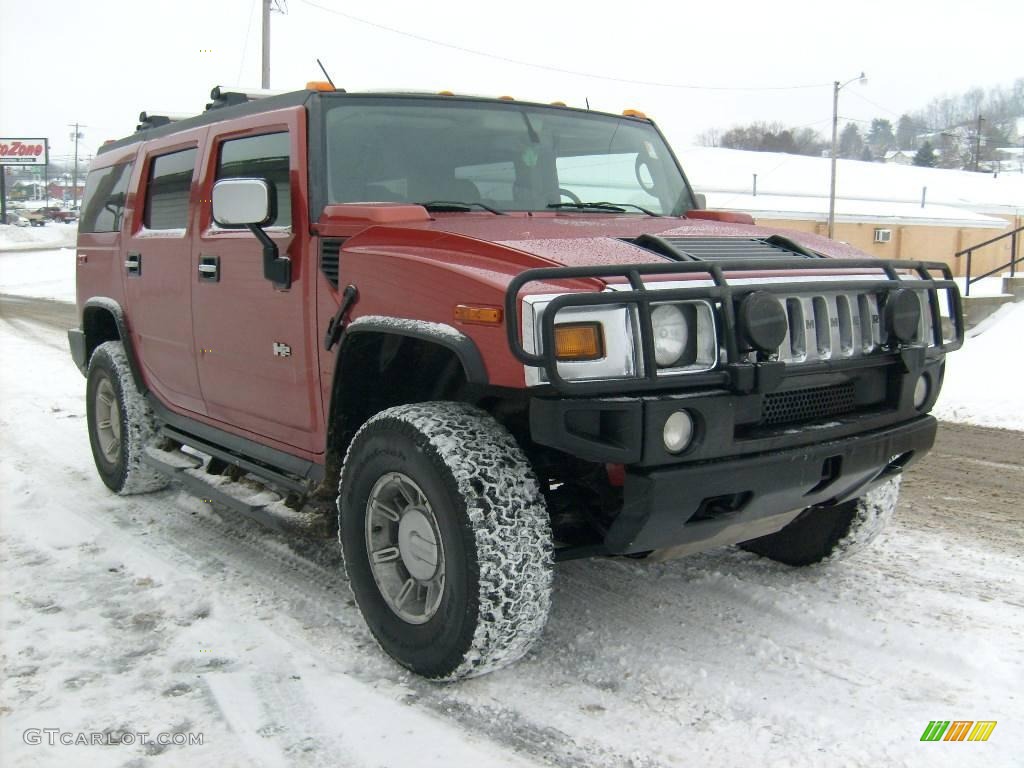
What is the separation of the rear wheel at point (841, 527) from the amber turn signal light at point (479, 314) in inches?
74.8

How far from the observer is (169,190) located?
5074 mm

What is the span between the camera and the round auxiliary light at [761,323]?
2.79 meters

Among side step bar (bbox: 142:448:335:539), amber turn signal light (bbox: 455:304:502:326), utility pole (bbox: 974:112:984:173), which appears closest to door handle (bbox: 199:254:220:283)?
side step bar (bbox: 142:448:335:539)

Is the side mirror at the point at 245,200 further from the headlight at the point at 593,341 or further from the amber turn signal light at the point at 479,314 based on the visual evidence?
the headlight at the point at 593,341

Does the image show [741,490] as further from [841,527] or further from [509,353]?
[841,527]

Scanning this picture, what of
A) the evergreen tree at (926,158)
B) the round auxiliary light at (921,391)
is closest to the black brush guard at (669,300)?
the round auxiliary light at (921,391)

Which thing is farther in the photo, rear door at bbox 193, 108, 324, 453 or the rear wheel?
the rear wheel

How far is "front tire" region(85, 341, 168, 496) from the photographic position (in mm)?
5391

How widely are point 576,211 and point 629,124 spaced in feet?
3.32

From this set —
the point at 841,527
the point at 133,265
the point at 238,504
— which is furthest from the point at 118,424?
the point at 841,527

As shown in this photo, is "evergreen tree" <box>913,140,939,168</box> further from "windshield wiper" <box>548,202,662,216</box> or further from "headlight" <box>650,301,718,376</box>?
"headlight" <box>650,301,718,376</box>

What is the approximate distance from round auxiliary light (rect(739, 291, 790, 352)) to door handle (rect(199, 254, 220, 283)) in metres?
2.58

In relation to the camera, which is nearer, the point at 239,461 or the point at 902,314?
the point at 902,314

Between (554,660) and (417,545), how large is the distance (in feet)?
2.16
